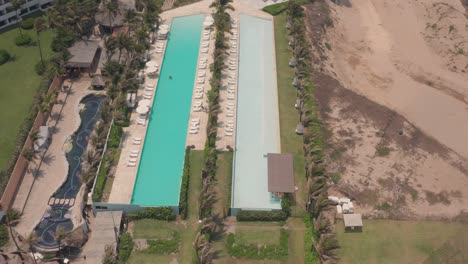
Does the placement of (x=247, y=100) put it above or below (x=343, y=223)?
above

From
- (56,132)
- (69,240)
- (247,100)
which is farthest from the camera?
(247,100)

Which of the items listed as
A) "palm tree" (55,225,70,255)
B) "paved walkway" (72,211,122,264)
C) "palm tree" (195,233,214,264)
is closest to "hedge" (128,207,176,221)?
"paved walkway" (72,211,122,264)

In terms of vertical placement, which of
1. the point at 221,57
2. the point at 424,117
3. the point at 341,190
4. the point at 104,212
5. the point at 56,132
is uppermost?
the point at 221,57

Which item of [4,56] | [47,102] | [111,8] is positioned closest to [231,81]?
[111,8]

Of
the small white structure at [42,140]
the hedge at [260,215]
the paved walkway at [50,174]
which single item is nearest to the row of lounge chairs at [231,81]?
the hedge at [260,215]

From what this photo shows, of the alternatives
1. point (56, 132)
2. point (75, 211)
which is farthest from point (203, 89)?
point (75, 211)

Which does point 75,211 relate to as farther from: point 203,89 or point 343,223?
point 343,223
